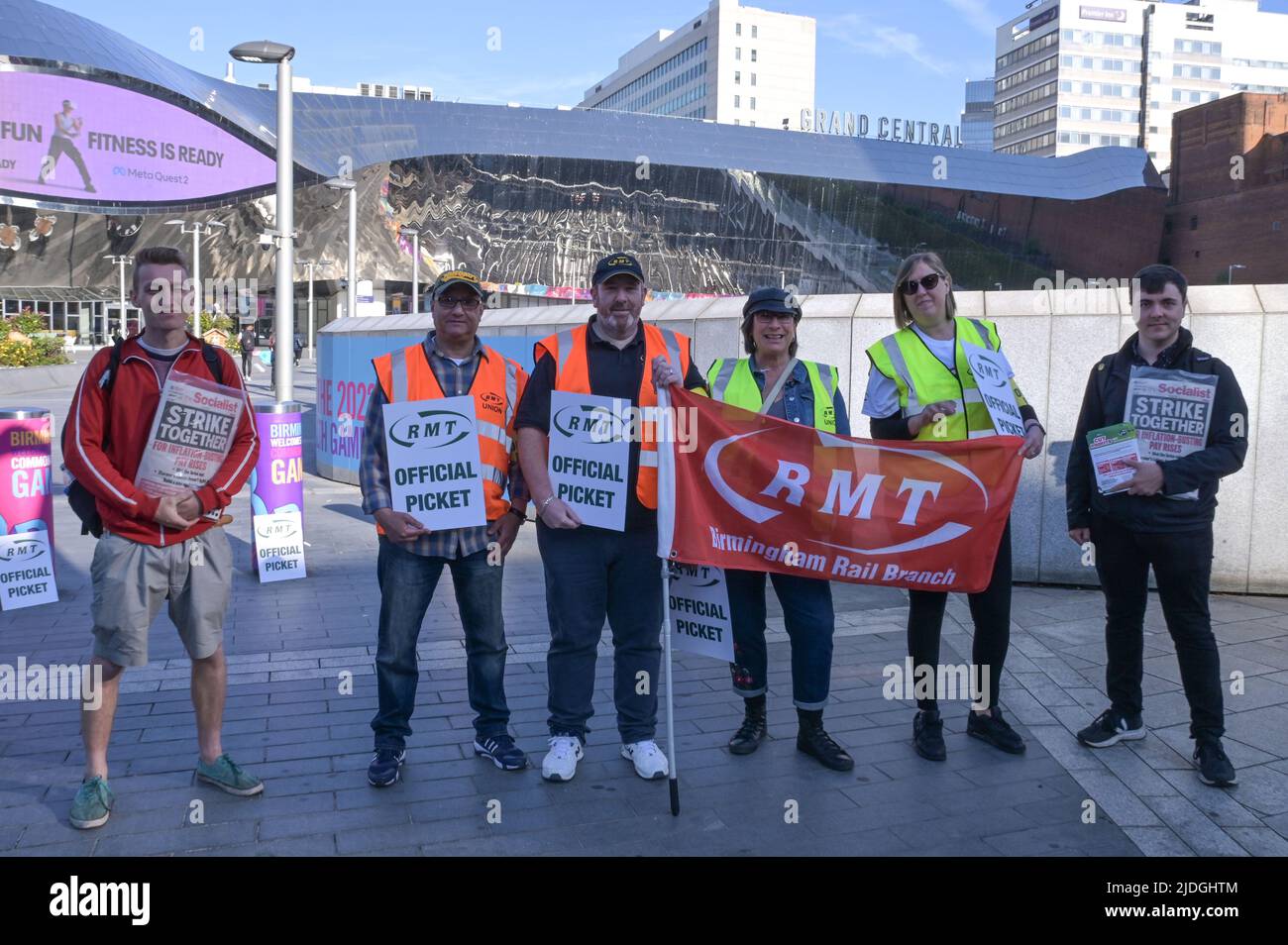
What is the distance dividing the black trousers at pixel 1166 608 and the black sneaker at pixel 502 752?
255cm

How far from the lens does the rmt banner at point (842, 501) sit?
15.5 ft

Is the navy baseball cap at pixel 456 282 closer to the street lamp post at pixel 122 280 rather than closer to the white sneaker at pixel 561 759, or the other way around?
the white sneaker at pixel 561 759

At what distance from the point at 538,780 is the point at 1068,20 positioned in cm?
15738

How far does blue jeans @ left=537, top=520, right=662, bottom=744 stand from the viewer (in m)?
4.64

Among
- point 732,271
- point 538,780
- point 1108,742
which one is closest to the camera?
point 538,780

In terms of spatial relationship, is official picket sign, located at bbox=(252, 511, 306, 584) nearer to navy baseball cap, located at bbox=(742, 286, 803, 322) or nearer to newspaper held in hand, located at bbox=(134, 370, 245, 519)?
newspaper held in hand, located at bbox=(134, 370, 245, 519)

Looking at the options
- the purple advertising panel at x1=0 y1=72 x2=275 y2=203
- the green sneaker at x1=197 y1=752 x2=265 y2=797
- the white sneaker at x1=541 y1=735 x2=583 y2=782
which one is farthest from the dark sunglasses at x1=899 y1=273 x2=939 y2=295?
the purple advertising panel at x1=0 y1=72 x2=275 y2=203

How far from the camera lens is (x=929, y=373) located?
16.2ft

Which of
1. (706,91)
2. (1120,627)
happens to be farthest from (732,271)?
(706,91)

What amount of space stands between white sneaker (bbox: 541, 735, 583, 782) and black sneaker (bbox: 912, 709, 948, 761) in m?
1.44

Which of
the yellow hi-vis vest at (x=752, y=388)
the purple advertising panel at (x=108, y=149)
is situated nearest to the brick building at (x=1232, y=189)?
the purple advertising panel at (x=108, y=149)

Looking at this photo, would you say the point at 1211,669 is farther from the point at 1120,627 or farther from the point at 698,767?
the point at 698,767

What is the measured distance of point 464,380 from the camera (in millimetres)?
4719

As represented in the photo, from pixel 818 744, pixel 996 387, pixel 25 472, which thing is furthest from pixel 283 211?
pixel 818 744
